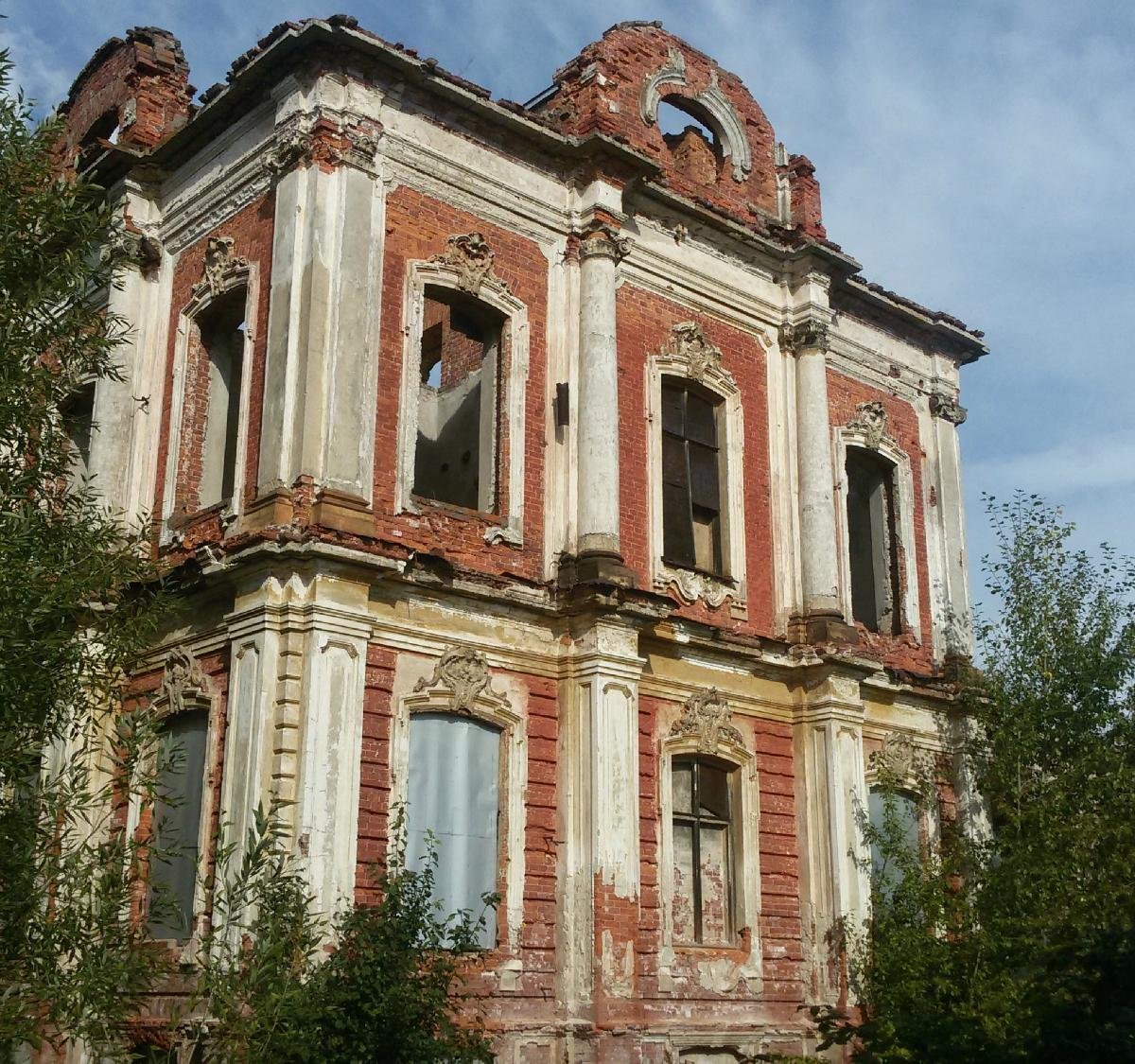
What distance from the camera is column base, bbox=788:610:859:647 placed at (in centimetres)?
1531

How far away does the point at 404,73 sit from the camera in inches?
532

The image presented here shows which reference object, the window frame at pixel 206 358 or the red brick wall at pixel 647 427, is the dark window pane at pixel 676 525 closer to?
the red brick wall at pixel 647 427

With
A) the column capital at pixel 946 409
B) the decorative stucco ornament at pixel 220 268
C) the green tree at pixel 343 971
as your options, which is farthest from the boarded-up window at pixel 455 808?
the column capital at pixel 946 409

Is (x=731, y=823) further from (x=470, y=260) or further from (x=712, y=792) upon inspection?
(x=470, y=260)

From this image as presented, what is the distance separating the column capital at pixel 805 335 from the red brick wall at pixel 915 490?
77 centimetres

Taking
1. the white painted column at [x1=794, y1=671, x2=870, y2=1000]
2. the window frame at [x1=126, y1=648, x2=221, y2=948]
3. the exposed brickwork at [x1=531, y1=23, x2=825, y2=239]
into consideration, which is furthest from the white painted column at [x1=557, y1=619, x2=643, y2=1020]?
the exposed brickwork at [x1=531, y1=23, x2=825, y2=239]

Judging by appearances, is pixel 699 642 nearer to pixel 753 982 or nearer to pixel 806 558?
pixel 806 558

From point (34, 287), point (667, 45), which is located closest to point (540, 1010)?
point (34, 287)

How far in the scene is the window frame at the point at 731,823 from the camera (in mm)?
13664

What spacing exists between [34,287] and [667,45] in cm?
907

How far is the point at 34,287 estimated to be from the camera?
9.83 metres

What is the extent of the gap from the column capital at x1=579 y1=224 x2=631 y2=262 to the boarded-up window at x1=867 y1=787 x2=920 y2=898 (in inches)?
256

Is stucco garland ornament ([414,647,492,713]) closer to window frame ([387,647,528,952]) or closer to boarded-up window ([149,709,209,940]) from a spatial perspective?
window frame ([387,647,528,952])

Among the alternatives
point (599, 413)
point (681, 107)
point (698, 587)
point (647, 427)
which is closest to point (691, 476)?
point (647, 427)
